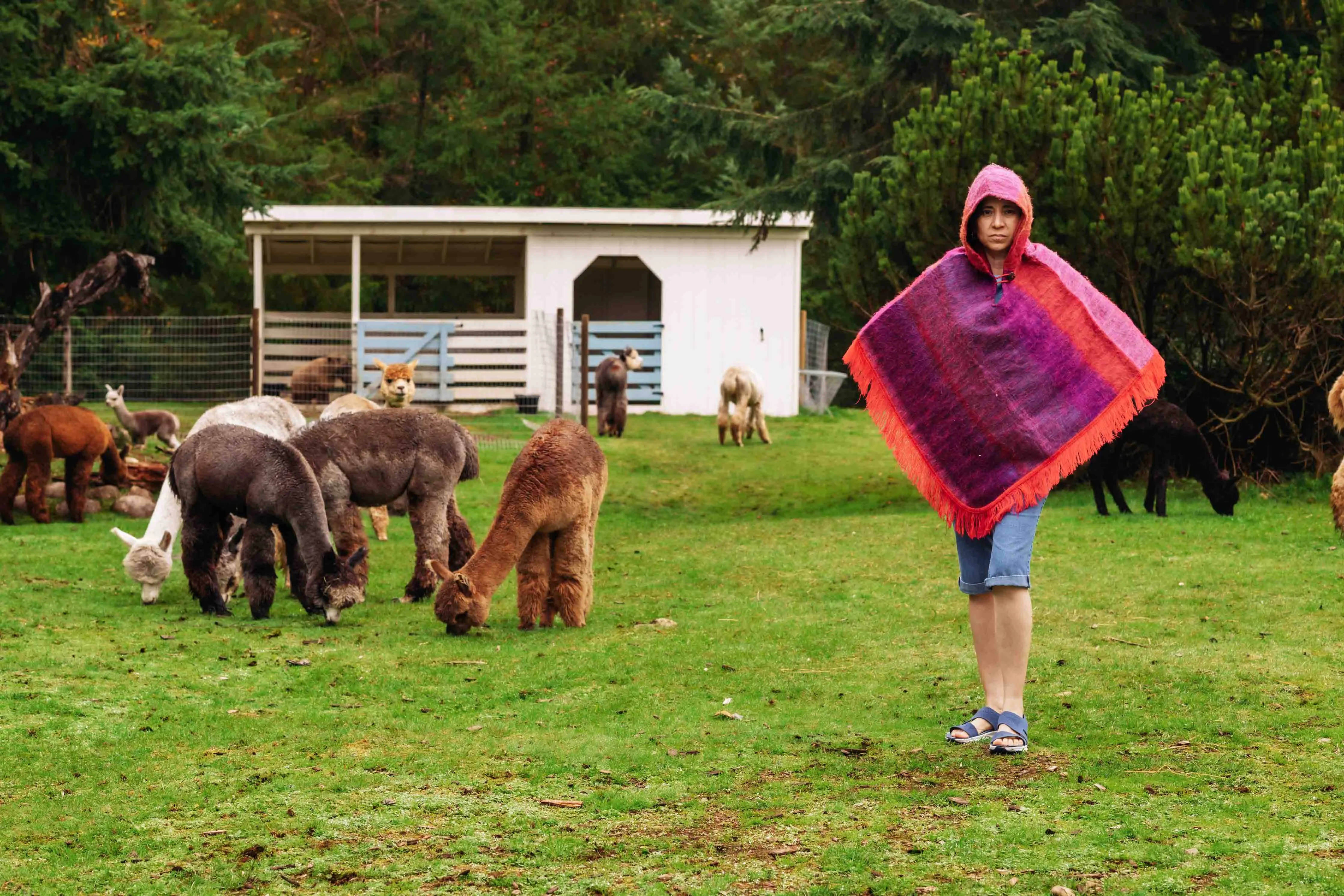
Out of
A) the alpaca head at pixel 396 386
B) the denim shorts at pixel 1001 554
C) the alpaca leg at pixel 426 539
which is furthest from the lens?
the alpaca head at pixel 396 386

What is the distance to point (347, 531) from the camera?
10797 mm

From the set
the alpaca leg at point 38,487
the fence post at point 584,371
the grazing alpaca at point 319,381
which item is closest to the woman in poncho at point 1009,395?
the alpaca leg at point 38,487

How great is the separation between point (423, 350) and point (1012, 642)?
1981 cm

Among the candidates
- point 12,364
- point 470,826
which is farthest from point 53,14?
point 470,826

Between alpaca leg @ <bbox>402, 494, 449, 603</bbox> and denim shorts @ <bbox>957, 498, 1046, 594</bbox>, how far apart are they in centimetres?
531

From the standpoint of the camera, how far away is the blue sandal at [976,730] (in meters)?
6.22

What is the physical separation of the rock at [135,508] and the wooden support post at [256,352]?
4.41m

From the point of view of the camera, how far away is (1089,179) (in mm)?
15711

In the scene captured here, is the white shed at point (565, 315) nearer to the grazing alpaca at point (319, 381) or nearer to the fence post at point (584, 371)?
the grazing alpaca at point (319, 381)

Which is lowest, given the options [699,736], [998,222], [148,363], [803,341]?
[699,736]

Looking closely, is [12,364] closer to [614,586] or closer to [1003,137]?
[614,586]

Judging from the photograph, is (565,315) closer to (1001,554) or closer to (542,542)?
(542,542)

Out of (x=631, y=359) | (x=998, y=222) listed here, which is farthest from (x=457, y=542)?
(x=631, y=359)

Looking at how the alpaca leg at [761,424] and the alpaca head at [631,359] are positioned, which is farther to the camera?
the alpaca head at [631,359]
